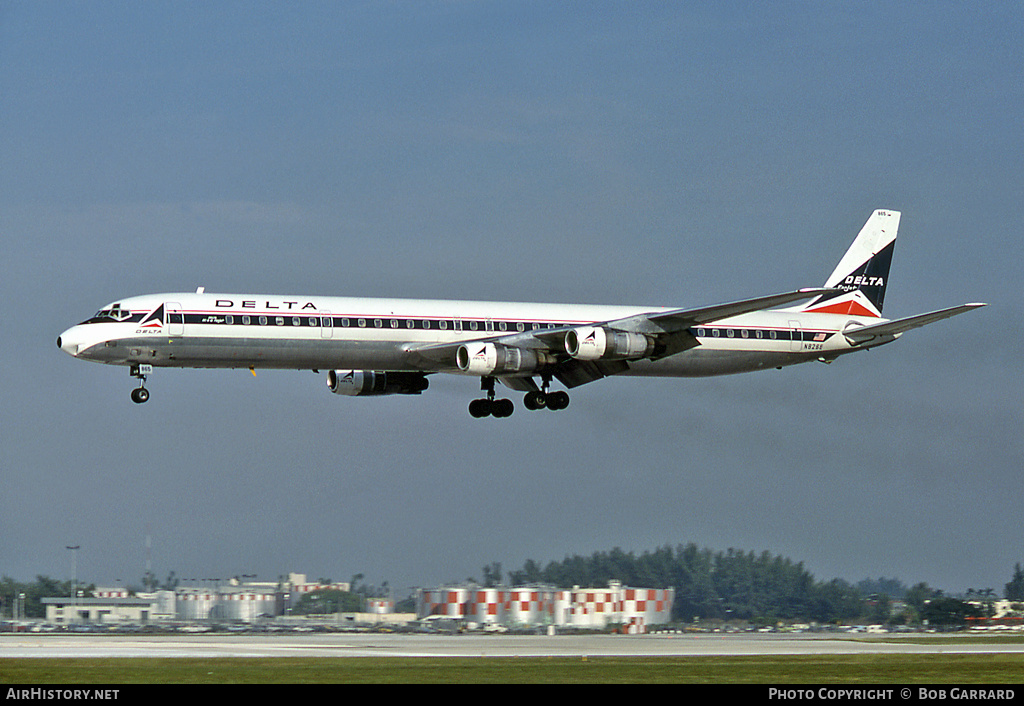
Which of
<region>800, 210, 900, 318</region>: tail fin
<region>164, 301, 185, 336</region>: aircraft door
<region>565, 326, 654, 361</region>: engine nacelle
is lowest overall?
<region>565, 326, 654, 361</region>: engine nacelle

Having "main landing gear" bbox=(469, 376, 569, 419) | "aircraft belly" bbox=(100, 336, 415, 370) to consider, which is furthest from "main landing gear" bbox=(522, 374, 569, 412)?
"aircraft belly" bbox=(100, 336, 415, 370)

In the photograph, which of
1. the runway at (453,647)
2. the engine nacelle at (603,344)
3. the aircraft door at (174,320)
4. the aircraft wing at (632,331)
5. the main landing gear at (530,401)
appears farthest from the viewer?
the main landing gear at (530,401)

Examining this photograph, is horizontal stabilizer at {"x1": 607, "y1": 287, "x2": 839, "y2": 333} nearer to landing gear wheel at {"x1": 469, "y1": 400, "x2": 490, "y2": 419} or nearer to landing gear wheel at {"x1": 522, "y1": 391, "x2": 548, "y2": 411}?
landing gear wheel at {"x1": 522, "y1": 391, "x2": 548, "y2": 411}

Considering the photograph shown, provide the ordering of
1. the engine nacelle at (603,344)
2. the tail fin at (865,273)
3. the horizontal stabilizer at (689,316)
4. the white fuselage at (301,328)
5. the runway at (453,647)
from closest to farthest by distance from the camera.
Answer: the runway at (453,647), the white fuselage at (301,328), the horizontal stabilizer at (689,316), the engine nacelle at (603,344), the tail fin at (865,273)

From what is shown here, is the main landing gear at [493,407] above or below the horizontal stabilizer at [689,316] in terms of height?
below

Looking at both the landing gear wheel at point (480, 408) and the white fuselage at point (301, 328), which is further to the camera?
the landing gear wheel at point (480, 408)

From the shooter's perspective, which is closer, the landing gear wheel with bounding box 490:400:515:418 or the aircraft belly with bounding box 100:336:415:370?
the aircraft belly with bounding box 100:336:415:370

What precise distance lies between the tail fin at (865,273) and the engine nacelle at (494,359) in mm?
15772

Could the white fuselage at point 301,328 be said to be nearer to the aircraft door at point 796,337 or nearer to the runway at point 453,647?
the aircraft door at point 796,337

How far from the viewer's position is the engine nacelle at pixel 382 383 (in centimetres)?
6169

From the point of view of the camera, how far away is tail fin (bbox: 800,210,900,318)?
65.4 m

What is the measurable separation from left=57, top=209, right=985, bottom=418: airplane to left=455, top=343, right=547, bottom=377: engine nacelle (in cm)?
5

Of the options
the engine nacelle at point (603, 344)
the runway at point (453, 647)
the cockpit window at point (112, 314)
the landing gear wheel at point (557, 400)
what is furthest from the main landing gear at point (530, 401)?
the cockpit window at point (112, 314)
